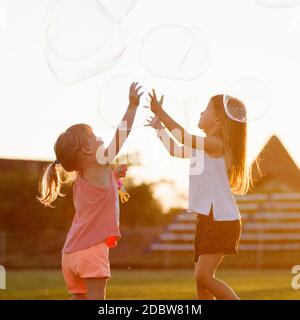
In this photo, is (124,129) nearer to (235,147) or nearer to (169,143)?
(169,143)

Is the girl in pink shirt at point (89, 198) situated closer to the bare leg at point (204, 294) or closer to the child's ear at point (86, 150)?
the child's ear at point (86, 150)

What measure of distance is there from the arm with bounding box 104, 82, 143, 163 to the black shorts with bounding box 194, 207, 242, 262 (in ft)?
1.82

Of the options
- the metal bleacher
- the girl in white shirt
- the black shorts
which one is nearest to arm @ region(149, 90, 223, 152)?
the girl in white shirt

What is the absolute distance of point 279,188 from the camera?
20.0 metres

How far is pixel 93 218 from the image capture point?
4.77 m

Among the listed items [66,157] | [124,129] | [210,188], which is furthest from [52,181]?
[210,188]

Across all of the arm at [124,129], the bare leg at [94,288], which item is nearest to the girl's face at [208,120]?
the arm at [124,129]

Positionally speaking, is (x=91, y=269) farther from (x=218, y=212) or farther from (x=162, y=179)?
(x=162, y=179)

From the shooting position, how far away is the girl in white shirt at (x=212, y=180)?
16.0ft

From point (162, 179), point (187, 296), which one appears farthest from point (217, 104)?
point (162, 179)

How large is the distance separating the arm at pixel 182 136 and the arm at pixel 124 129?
0.09 meters

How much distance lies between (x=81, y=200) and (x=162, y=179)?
22.3 m

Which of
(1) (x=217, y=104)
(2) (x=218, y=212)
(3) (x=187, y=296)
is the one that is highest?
(1) (x=217, y=104)

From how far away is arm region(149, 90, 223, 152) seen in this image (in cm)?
497
